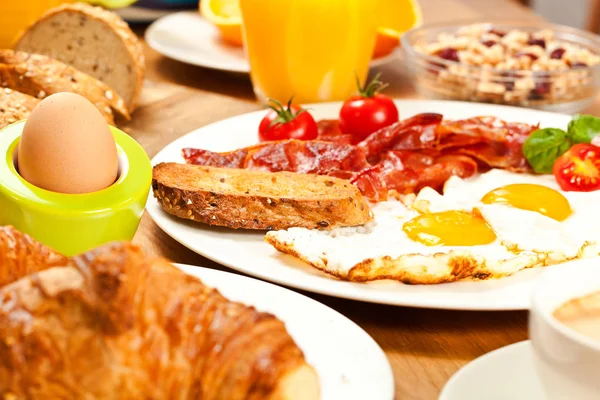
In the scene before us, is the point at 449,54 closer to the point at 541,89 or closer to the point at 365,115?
the point at 541,89

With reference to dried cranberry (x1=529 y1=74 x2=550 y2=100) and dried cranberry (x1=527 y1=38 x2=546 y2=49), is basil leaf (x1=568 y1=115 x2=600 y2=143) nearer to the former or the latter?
dried cranberry (x1=529 y1=74 x2=550 y2=100)

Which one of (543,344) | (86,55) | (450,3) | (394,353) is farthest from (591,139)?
(450,3)

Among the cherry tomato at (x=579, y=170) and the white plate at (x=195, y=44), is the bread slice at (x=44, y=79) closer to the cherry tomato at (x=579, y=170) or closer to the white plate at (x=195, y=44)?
→ the white plate at (x=195, y=44)

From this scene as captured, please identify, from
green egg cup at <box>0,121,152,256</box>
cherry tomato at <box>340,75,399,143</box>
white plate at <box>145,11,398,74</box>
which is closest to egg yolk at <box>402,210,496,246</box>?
green egg cup at <box>0,121,152,256</box>

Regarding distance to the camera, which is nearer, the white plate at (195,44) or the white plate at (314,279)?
the white plate at (314,279)

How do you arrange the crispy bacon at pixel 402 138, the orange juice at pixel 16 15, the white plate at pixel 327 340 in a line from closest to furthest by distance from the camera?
the white plate at pixel 327 340
the crispy bacon at pixel 402 138
the orange juice at pixel 16 15

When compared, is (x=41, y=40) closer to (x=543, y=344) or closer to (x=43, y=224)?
(x=43, y=224)

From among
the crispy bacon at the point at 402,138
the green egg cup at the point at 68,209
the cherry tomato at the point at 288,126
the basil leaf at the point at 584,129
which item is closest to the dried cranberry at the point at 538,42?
the basil leaf at the point at 584,129
